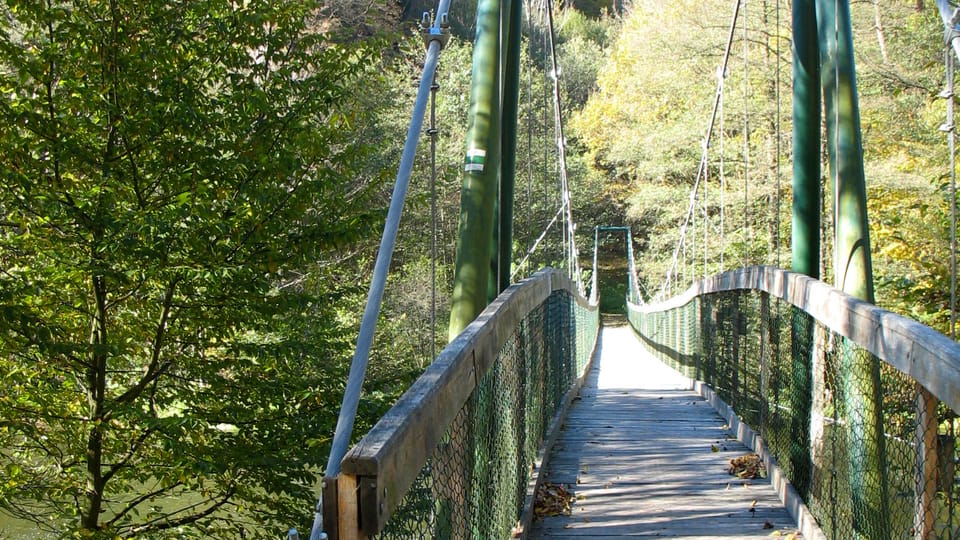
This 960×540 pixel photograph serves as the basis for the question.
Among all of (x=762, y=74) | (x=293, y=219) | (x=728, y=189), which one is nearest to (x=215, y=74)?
(x=293, y=219)

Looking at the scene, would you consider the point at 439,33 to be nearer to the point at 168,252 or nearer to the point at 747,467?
the point at 747,467

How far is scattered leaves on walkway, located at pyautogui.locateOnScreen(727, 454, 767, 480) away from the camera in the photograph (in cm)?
400

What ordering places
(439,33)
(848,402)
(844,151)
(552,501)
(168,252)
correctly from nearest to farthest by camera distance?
(439,33), (848,402), (552,501), (844,151), (168,252)

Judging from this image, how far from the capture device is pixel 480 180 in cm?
390

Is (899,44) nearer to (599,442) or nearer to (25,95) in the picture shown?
(599,442)

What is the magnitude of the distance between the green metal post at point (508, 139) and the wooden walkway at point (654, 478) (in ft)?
3.11

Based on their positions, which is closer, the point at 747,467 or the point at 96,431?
the point at 747,467

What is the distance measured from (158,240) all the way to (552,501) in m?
2.35

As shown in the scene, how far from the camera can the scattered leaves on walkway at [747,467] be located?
400cm

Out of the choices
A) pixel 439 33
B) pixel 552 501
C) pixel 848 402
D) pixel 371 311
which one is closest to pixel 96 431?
pixel 552 501

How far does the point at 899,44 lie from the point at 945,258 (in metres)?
5.04

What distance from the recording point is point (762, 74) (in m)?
15.6

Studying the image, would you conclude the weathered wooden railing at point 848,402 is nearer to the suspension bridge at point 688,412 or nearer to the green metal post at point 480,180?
the suspension bridge at point 688,412

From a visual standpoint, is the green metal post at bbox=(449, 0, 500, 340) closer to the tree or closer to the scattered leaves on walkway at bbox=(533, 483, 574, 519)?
the scattered leaves on walkway at bbox=(533, 483, 574, 519)
